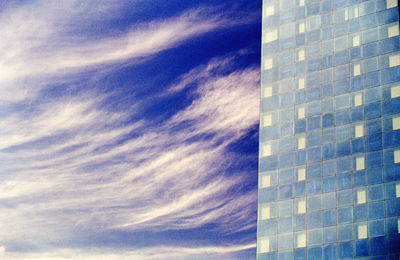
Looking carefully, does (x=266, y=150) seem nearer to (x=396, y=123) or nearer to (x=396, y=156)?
(x=396, y=123)

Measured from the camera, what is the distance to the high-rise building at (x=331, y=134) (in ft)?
350

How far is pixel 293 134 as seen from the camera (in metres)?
121

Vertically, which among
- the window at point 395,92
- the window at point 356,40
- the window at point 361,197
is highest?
the window at point 356,40

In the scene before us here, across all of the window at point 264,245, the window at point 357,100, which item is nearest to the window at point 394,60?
the window at point 357,100

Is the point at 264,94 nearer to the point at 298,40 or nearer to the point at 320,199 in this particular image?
the point at 298,40

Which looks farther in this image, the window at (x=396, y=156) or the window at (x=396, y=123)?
the window at (x=396, y=123)

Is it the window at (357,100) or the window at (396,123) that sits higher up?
the window at (357,100)

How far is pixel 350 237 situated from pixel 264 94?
113 ft

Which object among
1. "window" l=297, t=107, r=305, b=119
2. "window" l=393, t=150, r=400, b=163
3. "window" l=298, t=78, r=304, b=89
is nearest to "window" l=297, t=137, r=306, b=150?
"window" l=297, t=107, r=305, b=119

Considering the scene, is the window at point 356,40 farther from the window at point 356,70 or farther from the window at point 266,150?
the window at point 266,150

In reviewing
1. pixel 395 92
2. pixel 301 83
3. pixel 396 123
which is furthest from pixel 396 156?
pixel 301 83

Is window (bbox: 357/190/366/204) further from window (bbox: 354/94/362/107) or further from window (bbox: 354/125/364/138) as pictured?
window (bbox: 354/94/362/107)

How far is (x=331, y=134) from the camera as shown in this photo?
11588cm

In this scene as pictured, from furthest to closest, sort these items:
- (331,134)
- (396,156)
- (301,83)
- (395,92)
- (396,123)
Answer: (301,83) → (331,134) → (395,92) → (396,123) → (396,156)
